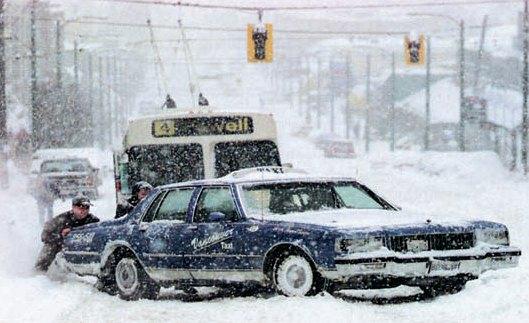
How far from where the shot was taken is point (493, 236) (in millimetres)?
10641

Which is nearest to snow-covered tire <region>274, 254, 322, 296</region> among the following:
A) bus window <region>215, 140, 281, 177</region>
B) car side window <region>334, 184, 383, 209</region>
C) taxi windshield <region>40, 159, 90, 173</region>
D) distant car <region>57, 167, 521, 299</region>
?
distant car <region>57, 167, 521, 299</region>

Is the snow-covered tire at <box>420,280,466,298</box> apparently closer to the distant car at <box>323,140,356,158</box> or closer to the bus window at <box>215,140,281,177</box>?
the bus window at <box>215,140,281,177</box>

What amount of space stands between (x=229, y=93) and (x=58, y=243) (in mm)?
131721

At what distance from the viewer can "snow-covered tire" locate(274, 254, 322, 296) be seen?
32.5ft

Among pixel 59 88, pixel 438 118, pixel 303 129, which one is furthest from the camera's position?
pixel 303 129

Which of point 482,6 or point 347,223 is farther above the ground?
point 482,6

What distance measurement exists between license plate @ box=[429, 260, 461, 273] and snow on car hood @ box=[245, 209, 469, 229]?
0.41 metres

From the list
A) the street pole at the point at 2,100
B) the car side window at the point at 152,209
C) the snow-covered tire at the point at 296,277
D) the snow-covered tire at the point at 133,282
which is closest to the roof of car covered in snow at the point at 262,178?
the car side window at the point at 152,209

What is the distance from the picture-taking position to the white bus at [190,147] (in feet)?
57.8

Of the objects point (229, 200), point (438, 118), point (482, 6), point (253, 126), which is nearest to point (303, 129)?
point (438, 118)

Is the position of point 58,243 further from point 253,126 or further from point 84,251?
point 253,126

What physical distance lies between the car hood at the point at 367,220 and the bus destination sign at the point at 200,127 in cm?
719

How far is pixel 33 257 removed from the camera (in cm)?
1642

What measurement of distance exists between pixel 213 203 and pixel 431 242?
7.57ft
